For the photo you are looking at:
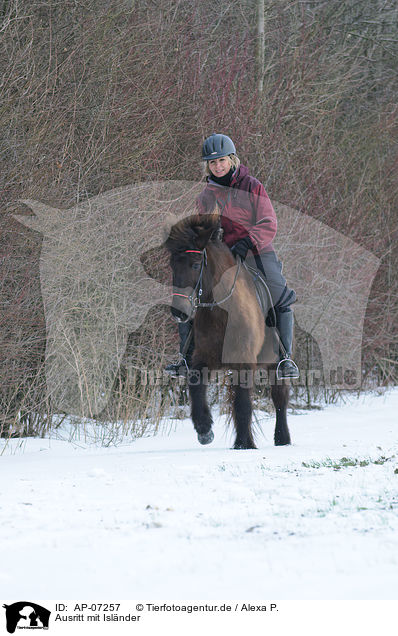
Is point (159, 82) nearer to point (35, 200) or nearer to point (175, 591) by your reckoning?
point (35, 200)

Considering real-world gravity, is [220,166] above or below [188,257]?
above

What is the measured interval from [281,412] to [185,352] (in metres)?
1.30

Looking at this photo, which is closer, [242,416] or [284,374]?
[242,416]

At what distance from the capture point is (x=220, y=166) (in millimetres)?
7641

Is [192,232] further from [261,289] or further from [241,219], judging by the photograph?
[261,289]

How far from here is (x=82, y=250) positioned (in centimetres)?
931

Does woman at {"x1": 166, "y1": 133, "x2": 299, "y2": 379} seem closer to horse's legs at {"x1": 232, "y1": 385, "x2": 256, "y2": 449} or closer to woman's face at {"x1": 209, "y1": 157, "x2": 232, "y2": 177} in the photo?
woman's face at {"x1": 209, "y1": 157, "x2": 232, "y2": 177}

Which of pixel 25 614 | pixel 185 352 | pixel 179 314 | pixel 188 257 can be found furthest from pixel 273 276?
pixel 25 614

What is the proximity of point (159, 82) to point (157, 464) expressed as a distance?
20.6 ft

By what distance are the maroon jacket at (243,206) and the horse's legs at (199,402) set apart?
1.32 meters

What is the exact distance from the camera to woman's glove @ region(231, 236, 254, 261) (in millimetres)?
7445

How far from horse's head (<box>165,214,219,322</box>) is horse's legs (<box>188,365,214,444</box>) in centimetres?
82

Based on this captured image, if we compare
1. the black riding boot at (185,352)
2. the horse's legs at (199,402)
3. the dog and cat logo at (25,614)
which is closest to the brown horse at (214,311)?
the horse's legs at (199,402)

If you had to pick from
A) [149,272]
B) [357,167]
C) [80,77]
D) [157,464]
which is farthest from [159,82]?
[157,464]
